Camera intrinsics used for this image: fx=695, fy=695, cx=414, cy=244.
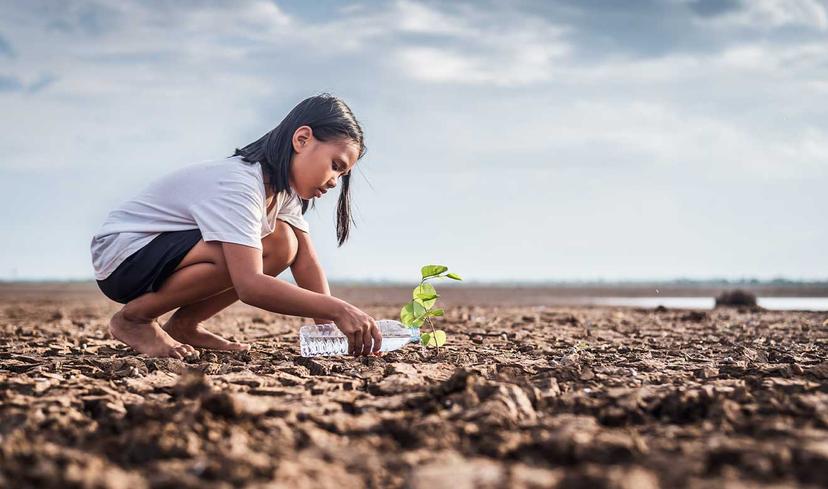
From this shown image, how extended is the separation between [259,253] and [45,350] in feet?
5.06

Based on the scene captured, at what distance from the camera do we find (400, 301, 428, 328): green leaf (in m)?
3.82

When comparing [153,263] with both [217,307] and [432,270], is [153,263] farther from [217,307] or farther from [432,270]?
[432,270]

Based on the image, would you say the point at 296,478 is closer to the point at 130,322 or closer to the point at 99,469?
the point at 99,469

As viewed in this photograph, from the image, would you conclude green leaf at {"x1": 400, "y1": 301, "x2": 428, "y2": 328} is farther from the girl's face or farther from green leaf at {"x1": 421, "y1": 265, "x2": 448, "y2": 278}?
the girl's face

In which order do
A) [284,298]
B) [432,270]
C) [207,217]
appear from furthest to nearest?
1. [432,270]
2. [207,217]
3. [284,298]

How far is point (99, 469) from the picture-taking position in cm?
144

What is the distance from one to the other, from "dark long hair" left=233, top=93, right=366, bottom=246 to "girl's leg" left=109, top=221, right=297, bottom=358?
479 millimetres

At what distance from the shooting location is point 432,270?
11.9ft

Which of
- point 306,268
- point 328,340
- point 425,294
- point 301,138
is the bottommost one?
point 328,340

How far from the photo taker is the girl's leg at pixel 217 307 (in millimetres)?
3863

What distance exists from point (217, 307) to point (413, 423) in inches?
95.4

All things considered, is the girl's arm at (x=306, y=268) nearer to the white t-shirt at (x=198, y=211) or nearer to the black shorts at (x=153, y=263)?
the white t-shirt at (x=198, y=211)

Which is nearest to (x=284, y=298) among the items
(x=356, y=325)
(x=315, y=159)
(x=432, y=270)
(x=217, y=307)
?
(x=356, y=325)

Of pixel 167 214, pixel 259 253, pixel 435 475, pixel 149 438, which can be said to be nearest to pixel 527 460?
pixel 435 475
